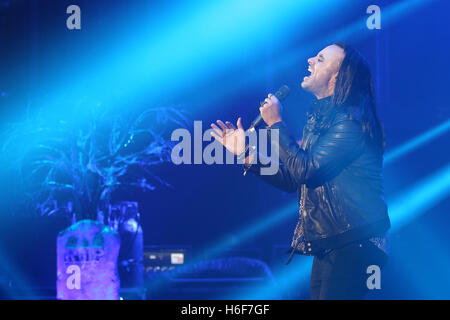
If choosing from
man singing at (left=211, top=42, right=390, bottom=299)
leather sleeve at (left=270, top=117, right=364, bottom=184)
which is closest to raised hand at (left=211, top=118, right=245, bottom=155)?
man singing at (left=211, top=42, right=390, bottom=299)

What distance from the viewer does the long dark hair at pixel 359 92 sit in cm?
179

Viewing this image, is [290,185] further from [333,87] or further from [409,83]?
[409,83]

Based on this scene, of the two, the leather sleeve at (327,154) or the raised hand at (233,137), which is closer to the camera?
the leather sleeve at (327,154)

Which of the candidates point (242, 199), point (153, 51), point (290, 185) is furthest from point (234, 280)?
point (290, 185)

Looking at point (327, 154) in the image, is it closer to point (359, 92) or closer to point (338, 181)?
point (338, 181)

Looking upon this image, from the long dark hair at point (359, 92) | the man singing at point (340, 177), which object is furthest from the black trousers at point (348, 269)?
the long dark hair at point (359, 92)

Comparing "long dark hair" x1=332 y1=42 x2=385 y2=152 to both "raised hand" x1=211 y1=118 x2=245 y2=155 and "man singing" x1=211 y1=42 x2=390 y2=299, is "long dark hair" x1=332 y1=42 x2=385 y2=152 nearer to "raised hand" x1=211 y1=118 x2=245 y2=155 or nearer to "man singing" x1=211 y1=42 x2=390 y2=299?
"man singing" x1=211 y1=42 x2=390 y2=299

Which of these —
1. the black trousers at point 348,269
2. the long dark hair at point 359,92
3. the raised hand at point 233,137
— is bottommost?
the black trousers at point 348,269

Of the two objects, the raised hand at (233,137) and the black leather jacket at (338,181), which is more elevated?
the raised hand at (233,137)

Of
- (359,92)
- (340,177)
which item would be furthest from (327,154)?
(359,92)

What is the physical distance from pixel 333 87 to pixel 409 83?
13.5 feet

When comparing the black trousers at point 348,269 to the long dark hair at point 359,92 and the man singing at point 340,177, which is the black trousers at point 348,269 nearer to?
the man singing at point 340,177
